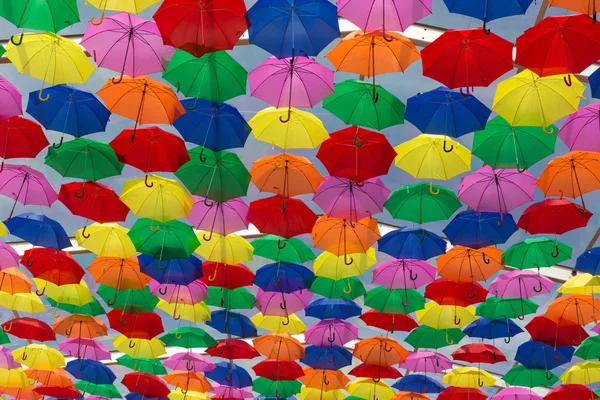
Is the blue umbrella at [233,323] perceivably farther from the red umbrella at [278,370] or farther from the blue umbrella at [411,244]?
the blue umbrella at [411,244]

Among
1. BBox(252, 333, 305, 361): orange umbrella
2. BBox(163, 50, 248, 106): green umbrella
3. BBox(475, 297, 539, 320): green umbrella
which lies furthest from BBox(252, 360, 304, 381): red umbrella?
BBox(163, 50, 248, 106): green umbrella

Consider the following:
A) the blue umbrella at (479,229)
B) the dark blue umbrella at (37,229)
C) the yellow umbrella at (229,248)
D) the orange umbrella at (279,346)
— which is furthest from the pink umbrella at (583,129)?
the dark blue umbrella at (37,229)

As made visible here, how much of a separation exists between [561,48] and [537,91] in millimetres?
737

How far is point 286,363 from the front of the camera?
10867mm

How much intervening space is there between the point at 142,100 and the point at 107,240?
8.19 ft

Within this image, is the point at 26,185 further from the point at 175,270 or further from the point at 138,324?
the point at 138,324

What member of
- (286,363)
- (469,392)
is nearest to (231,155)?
(286,363)

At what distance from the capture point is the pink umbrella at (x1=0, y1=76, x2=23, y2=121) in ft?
22.1

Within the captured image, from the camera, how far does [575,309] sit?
934cm

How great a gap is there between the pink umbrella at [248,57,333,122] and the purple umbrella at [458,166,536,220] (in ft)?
6.38

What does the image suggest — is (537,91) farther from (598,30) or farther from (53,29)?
(53,29)

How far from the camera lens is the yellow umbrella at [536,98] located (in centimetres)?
648

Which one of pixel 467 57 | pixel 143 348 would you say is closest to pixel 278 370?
pixel 143 348

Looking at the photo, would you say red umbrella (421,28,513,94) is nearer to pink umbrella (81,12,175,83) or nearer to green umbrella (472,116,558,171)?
green umbrella (472,116,558,171)
